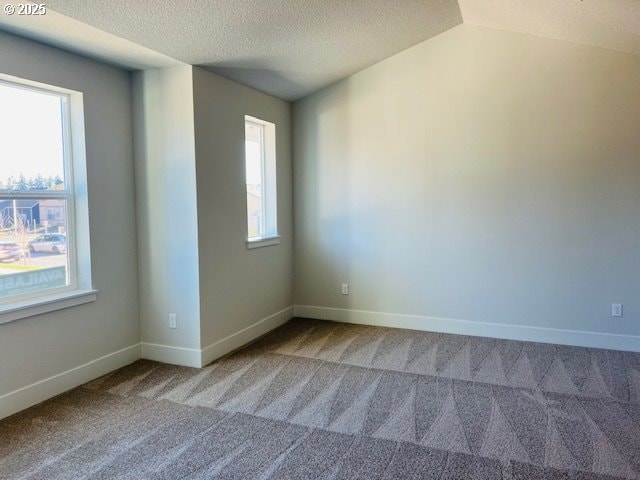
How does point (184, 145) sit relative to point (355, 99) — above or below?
below

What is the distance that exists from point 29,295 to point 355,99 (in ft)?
11.3

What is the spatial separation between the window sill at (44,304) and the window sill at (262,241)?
1.41 metres

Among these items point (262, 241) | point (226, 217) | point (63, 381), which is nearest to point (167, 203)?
point (226, 217)

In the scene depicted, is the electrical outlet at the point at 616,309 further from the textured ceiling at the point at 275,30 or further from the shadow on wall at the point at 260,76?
the shadow on wall at the point at 260,76

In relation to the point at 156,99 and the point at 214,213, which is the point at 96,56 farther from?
the point at 214,213

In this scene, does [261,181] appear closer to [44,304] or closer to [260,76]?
[260,76]

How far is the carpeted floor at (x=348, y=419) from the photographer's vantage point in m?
2.21

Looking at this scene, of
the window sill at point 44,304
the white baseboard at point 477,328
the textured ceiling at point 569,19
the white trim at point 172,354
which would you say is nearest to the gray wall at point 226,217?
the white trim at point 172,354

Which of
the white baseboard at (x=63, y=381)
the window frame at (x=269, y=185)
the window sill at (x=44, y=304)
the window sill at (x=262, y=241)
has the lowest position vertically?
the white baseboard at (x=63, y=381)

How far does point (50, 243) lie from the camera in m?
3.12

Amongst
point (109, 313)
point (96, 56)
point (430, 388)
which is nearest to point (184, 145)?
point (96, 56)

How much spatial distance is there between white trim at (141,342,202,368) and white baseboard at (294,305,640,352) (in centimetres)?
172

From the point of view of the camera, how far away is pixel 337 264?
4863 millimetres

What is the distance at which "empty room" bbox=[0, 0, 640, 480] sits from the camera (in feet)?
8.23
